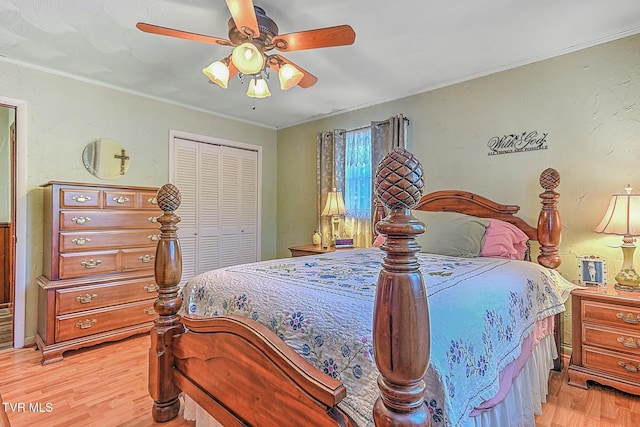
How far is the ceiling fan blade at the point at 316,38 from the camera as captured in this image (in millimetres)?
1757

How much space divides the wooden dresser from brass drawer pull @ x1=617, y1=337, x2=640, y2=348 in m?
3.66

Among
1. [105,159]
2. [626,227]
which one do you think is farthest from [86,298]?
[626,227]

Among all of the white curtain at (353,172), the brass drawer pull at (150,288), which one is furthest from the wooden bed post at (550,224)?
the brass drawer pull at (150,288)

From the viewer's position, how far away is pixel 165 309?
5.49 ft

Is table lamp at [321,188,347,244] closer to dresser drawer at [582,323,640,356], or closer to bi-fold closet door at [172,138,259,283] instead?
bi-fold closet door at [172,138,259,283]

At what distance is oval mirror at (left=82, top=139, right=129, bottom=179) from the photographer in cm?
314

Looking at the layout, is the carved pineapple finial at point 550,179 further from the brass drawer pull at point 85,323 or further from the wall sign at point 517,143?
the brass drawer pull at point 85,323

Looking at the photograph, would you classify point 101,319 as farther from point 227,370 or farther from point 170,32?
point 170,32

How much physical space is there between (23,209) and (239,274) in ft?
8.19

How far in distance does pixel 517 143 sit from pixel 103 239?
3749 mm

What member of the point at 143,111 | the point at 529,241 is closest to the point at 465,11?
the point at 529,241

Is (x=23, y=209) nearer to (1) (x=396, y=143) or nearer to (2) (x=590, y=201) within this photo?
(1) (x=396, y=143)

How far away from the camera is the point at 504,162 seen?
2.86 metres

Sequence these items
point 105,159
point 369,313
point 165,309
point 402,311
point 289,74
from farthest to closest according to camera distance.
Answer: point 105,159
point 289,74
point 165,309
point 369,313
point 402,311
